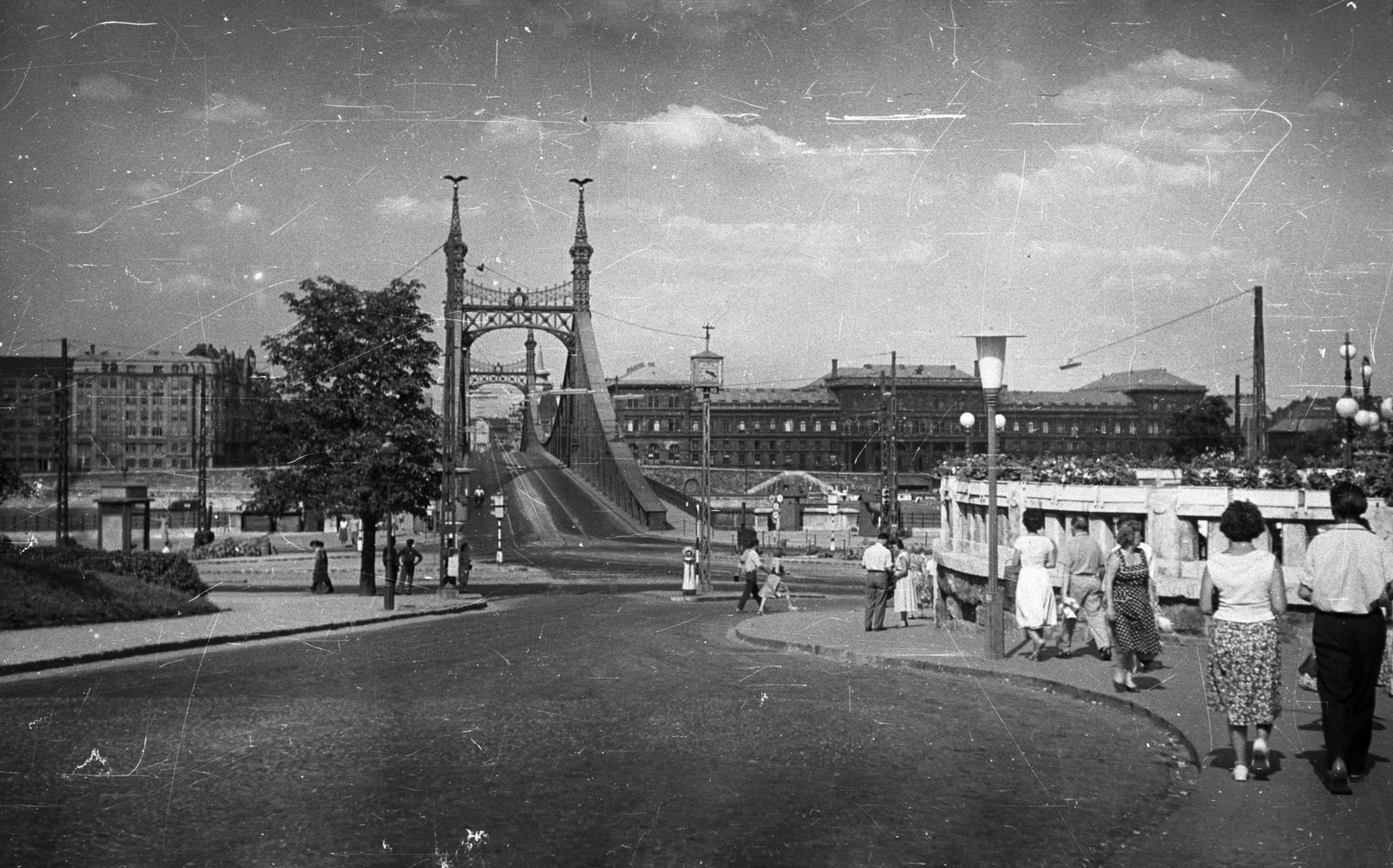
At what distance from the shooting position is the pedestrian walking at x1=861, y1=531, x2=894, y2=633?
17.1 m

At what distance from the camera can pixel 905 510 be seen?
253ft

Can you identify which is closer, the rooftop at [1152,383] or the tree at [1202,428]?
the tree at [1202,428]

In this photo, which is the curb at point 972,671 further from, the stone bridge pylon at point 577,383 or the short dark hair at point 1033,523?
the stone bridge pylon at point 577,383

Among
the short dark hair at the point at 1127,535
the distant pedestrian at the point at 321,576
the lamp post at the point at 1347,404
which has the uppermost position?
the lamp post at the point at 1347,404

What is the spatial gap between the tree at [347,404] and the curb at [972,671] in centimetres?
1316

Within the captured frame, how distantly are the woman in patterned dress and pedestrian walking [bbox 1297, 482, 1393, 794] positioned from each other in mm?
3614

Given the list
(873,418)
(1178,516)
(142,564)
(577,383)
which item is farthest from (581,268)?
(1178,516)

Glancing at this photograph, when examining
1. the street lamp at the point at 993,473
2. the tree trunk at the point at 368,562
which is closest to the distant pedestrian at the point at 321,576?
the tree trunk at the point at 368,562

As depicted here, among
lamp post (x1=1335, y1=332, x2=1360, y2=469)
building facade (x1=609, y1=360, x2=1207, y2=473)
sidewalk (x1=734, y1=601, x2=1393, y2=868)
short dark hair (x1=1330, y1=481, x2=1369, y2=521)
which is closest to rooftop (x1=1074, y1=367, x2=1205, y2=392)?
building facade (x1=609, y1=360, x2=1207, y2=473)

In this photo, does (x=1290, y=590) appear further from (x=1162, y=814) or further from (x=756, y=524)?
(x=756, y=524)

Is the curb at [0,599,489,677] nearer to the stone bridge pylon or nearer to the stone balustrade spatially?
the stone balustrade

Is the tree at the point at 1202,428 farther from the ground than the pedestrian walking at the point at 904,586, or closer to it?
farther from the ground

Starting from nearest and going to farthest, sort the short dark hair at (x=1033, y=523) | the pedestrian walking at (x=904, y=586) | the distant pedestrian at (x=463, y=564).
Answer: the short dark hair at (x=1033, y=523) → the pedestrian walking at (x=904, y=586) → the distant pedestrian at (x=463, y=564)

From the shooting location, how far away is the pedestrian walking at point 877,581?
673 inches
